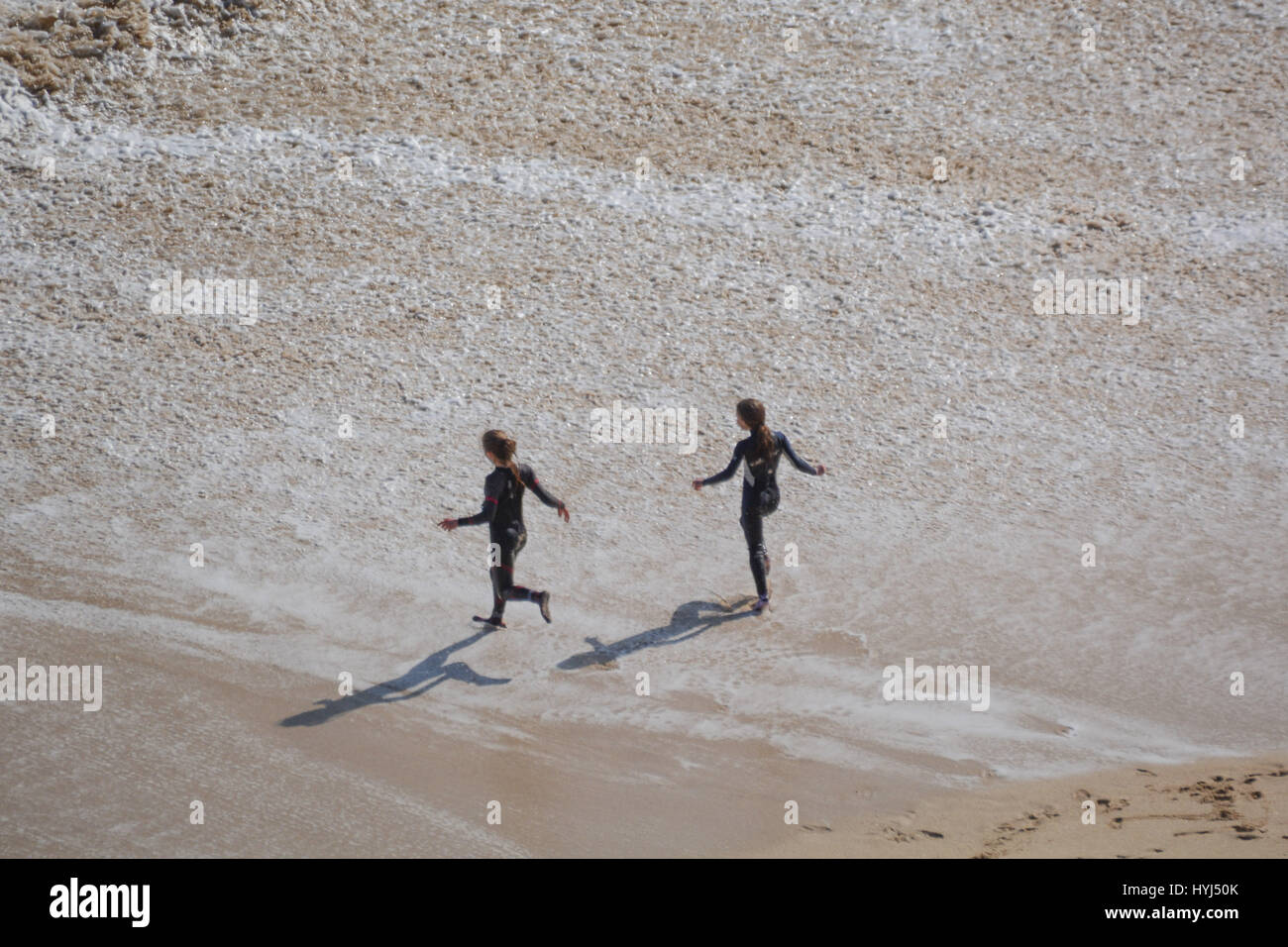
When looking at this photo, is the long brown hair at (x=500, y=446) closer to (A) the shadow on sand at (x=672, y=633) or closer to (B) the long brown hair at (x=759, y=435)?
(A) the shadow on sand at (x=672, y=633)

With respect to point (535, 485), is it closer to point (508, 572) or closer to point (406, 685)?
point (508, 572)

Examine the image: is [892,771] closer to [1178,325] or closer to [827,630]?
[827,630]

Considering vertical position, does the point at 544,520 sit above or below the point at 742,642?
above

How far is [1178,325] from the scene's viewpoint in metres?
15.1

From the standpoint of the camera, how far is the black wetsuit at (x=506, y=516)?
9.08 meters

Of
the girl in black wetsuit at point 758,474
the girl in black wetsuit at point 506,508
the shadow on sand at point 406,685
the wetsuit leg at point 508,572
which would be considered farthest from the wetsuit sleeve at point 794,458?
the shadow on sand at point 406,685

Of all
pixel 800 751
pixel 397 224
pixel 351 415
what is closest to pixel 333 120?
pixel 397 224

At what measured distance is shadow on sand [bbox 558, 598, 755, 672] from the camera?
928 centimetres

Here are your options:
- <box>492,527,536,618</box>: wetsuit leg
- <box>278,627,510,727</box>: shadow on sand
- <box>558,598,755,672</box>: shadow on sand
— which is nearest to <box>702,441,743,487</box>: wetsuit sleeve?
<box>558,598,755,672</box>: shadow on sand

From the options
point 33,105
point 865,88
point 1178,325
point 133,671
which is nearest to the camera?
point 133,671

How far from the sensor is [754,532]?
32.7 feet

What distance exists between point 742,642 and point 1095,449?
5.56m

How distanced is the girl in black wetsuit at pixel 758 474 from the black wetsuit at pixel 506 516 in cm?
147

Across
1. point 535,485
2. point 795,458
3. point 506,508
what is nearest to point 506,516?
point 506,508
